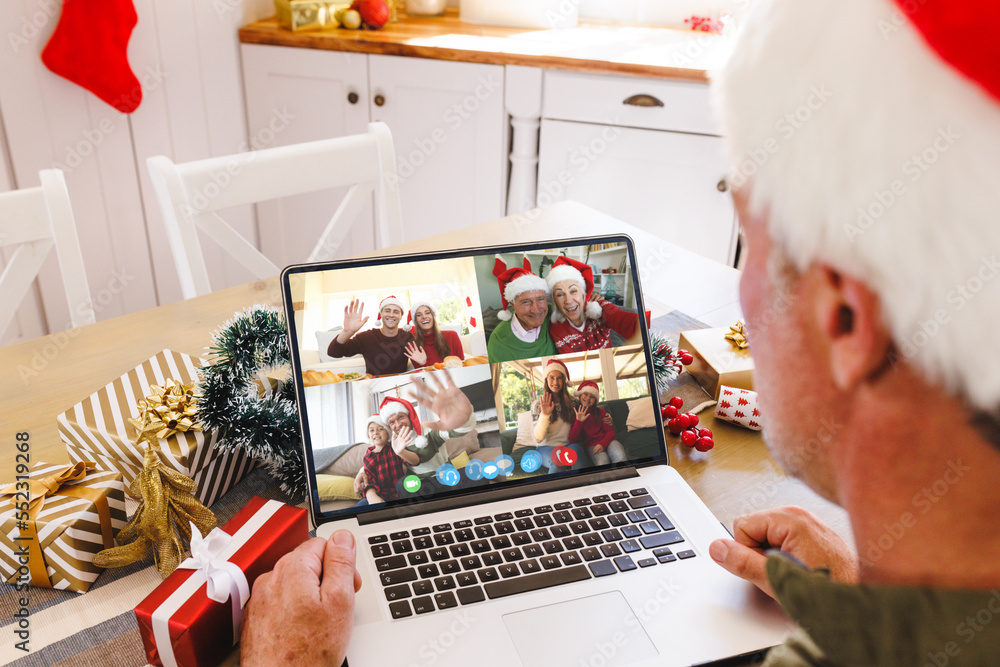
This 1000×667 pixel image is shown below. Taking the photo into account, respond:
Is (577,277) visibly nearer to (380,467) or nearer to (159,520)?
(380,467)

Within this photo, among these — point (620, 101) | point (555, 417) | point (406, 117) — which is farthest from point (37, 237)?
point (620, 101)

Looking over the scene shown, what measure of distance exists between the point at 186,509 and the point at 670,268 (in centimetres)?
88

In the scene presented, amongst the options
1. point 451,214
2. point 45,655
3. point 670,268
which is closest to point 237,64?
point 451,214

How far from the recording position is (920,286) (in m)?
0.21

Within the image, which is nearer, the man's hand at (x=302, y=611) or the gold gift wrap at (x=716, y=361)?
the man's hand at (x=302, y=611)

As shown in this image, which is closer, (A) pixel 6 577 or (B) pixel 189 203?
(A) pixel 6 577

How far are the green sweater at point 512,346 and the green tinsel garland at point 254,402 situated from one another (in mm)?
214

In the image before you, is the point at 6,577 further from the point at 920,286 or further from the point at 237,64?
the point at 237,64

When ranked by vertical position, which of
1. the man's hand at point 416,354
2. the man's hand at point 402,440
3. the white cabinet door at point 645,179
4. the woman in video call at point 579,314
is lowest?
the white cabinet door at point 645,179

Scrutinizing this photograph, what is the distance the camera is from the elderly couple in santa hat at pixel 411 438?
27.8 inches

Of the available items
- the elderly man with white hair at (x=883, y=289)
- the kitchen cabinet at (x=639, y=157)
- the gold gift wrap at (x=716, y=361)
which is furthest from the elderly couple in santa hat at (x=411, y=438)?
the kitchen cabinet at (x=639, y=157)

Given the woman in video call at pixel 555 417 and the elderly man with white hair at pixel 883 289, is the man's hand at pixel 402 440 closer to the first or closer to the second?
the woman in video call at pixel 555 417

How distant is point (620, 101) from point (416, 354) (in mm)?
1660

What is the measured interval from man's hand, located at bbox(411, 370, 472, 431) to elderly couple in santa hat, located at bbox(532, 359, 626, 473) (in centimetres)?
7
